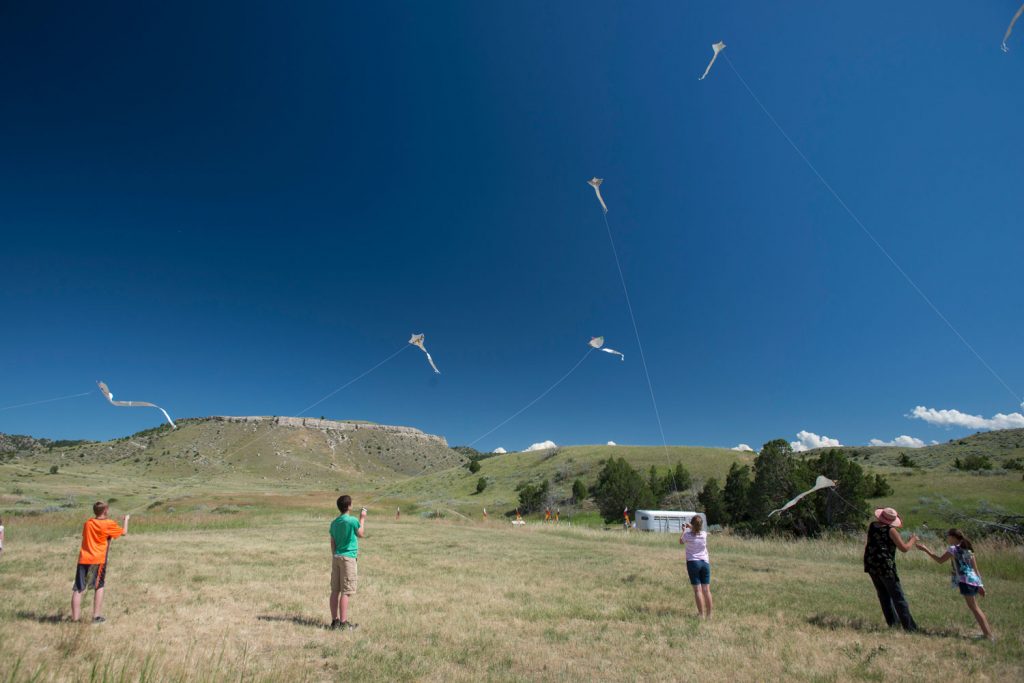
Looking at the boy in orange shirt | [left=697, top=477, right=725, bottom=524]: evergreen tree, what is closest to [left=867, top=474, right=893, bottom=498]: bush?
[left=697, top=477, right=725, bottom=524]: evergreen tree

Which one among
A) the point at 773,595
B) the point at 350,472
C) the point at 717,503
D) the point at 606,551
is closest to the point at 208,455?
the point at 350,472

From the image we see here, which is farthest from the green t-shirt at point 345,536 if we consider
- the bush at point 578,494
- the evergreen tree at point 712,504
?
the bush at point 578,494

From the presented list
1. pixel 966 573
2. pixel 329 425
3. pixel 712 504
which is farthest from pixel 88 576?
pixel 329 425

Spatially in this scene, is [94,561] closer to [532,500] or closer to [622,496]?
[622,496]

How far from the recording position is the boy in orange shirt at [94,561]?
6953mm

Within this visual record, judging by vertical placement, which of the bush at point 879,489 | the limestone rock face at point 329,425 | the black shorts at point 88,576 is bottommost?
the bush at point 879,489

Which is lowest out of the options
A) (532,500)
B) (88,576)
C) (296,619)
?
(296,619)

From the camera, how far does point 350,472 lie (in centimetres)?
12138

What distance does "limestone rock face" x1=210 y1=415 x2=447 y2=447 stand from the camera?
145 meters

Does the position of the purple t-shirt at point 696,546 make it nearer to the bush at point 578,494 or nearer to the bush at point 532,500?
the bush at point 532,500

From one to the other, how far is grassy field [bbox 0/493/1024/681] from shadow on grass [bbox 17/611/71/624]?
39 millimetres

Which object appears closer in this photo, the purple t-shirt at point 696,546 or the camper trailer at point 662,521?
the purple t-shirt at point 696,546

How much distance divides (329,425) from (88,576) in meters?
162

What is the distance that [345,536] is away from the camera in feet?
24.5
